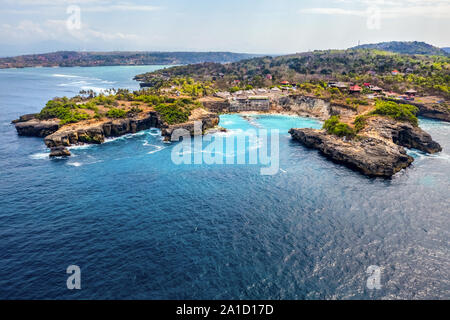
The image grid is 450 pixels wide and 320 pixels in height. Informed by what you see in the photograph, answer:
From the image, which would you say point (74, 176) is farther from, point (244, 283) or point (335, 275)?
point (335, 275)

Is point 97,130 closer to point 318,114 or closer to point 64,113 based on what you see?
point 64,113

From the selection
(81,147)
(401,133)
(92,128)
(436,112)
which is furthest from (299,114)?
(81,147)

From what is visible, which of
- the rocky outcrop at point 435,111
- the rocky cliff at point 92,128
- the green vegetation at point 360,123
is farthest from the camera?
the rocky outcrop at point 435,111

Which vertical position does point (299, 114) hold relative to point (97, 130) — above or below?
above

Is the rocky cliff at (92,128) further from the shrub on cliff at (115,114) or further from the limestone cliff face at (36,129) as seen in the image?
the shrub on cliff at (115,114)

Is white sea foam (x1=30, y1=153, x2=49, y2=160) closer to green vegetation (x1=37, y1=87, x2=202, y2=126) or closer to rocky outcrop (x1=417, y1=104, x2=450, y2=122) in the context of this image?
green vegetation (x1=37, y1=87, x2=202, y2=126)

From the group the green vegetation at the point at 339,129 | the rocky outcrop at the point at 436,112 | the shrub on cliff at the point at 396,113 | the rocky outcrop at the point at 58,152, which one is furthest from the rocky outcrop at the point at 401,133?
the rocky outcrop at the point at 58,152
